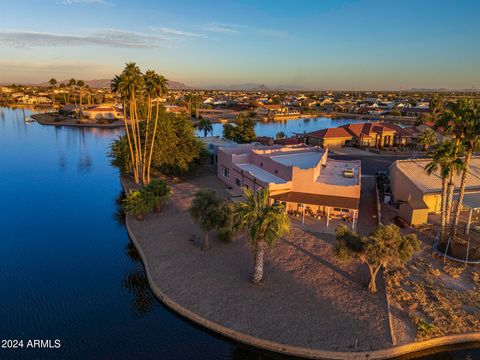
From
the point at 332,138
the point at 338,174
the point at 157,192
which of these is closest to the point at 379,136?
the point at 332,138

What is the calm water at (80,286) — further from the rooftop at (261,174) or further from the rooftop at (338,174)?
the rooftop at (338,174)

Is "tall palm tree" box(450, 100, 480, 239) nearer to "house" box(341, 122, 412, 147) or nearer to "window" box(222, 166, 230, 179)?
"window" box(222, 166, 230, 179)

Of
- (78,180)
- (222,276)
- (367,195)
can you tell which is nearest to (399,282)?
(222,276)

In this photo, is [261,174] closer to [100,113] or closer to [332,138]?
[332,138]

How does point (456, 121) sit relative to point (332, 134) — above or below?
above

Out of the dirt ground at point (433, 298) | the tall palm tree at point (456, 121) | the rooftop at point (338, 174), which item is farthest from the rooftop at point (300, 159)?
the dirt ground at point (433, 298)

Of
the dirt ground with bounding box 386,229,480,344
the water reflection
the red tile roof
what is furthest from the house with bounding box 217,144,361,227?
the red tile roof

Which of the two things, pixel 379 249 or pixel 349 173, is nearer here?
pixel 379 249
